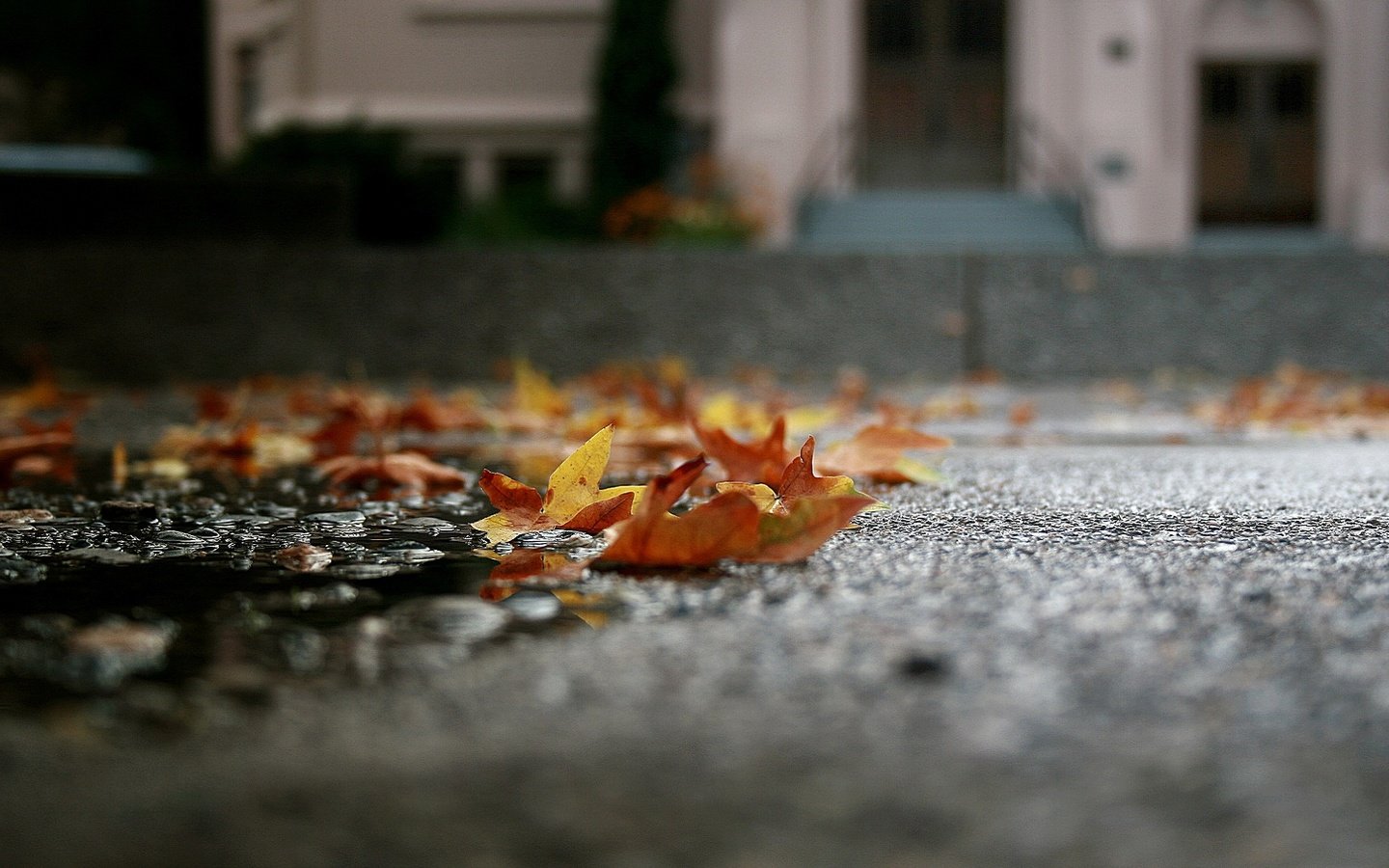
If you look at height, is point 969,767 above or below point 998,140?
below

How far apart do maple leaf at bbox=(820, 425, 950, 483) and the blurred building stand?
12570 mm

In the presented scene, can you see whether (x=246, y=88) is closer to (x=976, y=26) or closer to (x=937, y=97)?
(x=937, y=97)

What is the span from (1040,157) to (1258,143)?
11.6 ft

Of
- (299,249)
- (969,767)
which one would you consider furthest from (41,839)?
(299,249)

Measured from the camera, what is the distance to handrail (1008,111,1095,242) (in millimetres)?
15748

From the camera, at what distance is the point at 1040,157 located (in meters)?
16.1

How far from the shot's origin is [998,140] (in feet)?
55.5

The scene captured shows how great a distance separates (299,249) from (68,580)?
4.69m

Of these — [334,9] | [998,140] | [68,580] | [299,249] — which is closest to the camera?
[68,580]

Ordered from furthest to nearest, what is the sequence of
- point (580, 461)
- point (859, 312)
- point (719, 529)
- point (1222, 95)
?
point (1222, 95) → point (859, 312) → point (580, 461) → point (719, 529)

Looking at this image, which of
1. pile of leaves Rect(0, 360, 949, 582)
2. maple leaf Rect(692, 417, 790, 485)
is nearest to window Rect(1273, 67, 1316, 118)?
pile of leaves Rect(0, 360, 949, 582)

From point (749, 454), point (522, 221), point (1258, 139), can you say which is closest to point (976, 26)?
point (1258, 139)

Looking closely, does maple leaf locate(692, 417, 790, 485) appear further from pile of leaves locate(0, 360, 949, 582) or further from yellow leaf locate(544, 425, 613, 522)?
yellow leaf locate(544, 425, 613, 522)

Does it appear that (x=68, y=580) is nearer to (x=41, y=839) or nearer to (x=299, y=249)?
(x=41, y=839)
